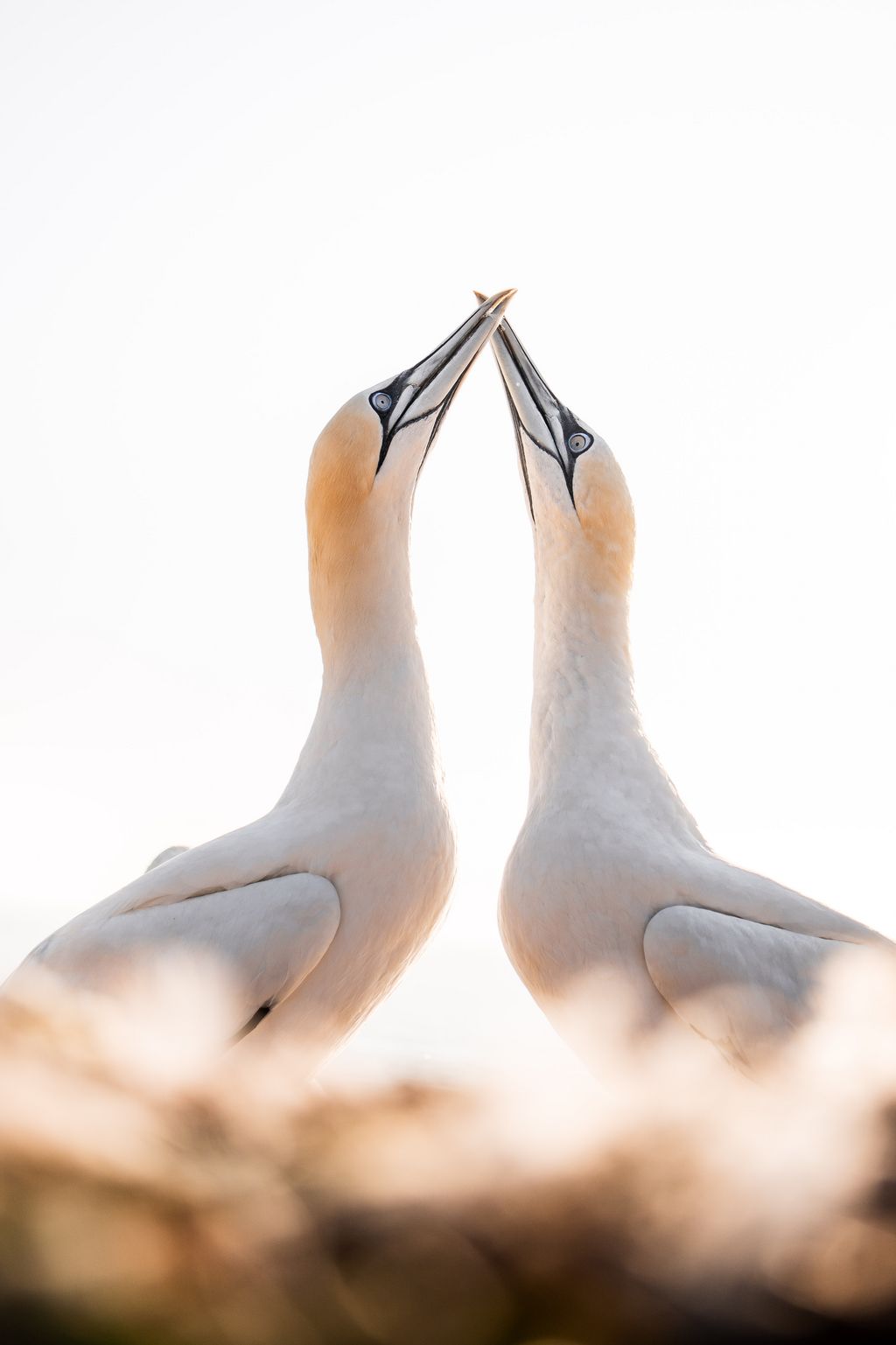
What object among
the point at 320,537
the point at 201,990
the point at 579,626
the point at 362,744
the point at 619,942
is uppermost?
the point at 320,537

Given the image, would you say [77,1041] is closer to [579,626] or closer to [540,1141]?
[540,1141]

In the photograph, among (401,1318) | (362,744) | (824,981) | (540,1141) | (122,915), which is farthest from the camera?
(362,744)

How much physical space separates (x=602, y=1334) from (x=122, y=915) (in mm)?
3182

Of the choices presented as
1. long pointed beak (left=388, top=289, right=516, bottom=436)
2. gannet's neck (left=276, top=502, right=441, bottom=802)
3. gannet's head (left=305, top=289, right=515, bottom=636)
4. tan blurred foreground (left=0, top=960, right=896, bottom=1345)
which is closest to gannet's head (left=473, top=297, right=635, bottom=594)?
long pointed beak (left=388, top=289, right=516, bottom=436)

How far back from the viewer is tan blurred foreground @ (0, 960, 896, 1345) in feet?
2.42

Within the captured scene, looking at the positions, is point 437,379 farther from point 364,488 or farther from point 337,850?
point 337,850

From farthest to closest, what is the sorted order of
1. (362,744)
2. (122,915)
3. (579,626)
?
(579,626) < (362,744) < (122,915)

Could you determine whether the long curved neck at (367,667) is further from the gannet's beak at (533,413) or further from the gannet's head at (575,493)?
the gannet's beak at (533,413)

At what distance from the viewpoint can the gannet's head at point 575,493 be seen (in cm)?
502

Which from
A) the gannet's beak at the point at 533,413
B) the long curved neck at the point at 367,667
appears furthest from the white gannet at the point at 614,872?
the long curved neck at the point at 367,667

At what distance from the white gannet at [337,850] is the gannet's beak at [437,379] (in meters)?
0.12

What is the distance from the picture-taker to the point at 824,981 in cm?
346

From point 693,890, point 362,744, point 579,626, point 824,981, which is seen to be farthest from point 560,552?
point 824,981

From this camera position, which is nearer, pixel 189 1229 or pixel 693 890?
pixel 189 1229
